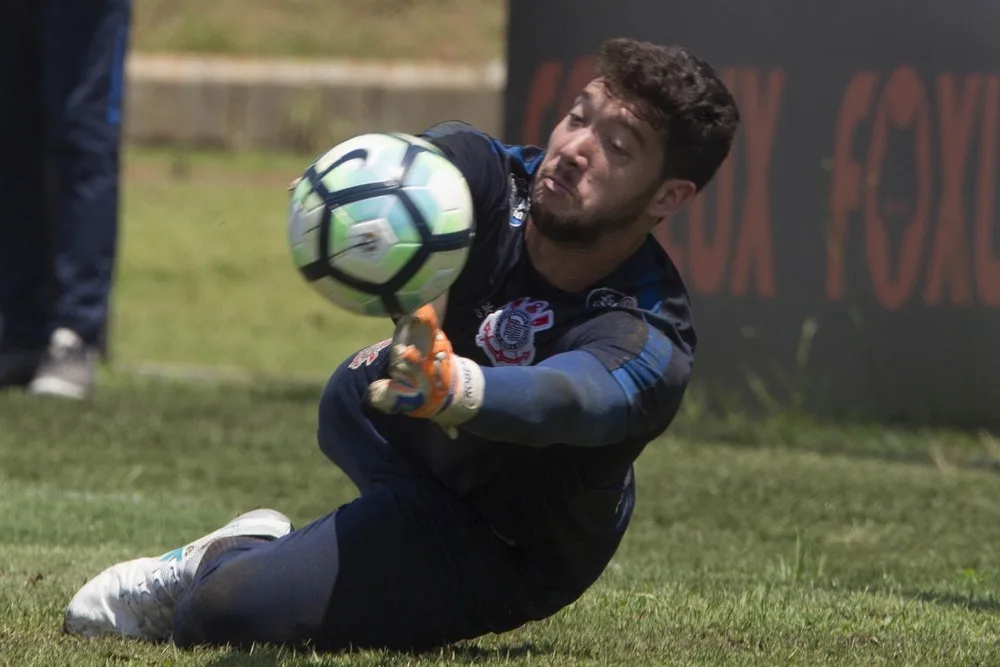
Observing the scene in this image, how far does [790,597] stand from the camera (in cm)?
481

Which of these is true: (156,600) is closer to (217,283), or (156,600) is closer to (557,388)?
(557,388)

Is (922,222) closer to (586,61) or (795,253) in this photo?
(795,253)

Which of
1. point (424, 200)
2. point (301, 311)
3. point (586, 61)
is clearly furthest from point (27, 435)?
point (301, 311)

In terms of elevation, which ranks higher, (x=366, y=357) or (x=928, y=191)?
(x=366, y=357)

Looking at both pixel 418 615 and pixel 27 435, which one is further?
pixel 27 435

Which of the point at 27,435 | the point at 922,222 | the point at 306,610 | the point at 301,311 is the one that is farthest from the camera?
the point at 301,311

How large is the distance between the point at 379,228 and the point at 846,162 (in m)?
5.45

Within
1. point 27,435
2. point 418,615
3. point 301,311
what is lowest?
point 301,311

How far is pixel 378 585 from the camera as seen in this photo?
3967mm

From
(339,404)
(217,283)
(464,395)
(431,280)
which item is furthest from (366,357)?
(217,283)

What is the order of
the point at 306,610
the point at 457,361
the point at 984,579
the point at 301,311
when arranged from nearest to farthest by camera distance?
the point at 457,361
the point at 306,610
the point at 984,579
the point at 301,311

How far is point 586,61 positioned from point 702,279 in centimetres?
115

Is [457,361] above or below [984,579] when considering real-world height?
above

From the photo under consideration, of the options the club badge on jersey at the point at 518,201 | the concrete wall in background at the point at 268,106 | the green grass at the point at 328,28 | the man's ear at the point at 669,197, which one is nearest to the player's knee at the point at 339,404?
the club badge on jersey at the point at 518,201
